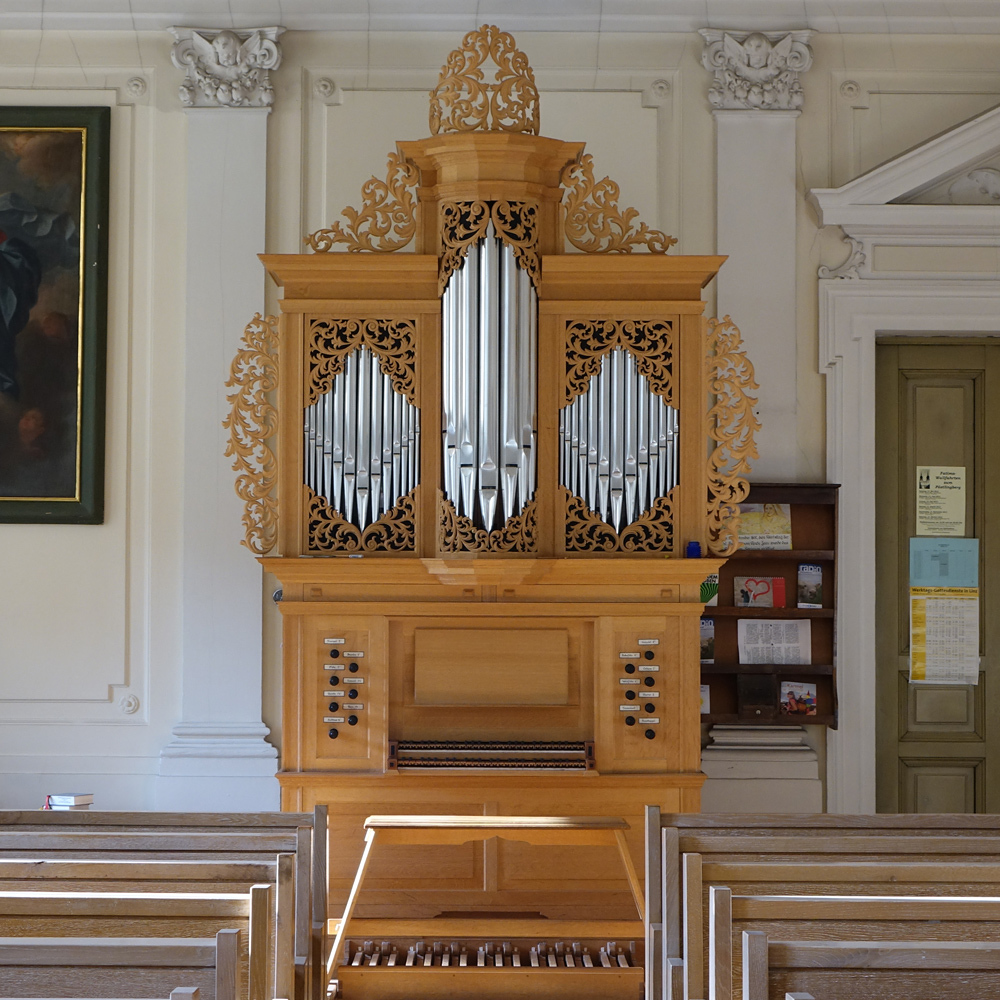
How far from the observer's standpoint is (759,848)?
265cm

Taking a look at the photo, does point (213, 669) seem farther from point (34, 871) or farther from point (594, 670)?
point (34, 871)

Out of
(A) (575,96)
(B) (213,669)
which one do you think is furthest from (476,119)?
(B) (213,669)

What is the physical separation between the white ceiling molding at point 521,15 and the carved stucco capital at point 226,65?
0.09 meters

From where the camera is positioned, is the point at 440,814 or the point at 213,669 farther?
the point at 213,669

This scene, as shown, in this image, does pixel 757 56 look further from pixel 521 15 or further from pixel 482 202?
pixel 482 202

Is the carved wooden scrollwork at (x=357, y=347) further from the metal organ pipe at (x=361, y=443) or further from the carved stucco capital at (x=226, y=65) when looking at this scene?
the carved stucco capital at (x=226, y=65)

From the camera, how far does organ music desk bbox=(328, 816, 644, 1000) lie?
296 cm

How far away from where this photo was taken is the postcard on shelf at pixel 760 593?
16.7ft

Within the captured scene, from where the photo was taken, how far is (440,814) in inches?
166

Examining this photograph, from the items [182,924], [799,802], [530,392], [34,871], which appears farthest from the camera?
[799,802]

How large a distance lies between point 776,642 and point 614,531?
51.1 inches

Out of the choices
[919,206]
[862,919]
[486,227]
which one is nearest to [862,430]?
[919,206]

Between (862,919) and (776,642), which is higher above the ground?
(776,642)

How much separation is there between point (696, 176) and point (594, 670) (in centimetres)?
253
